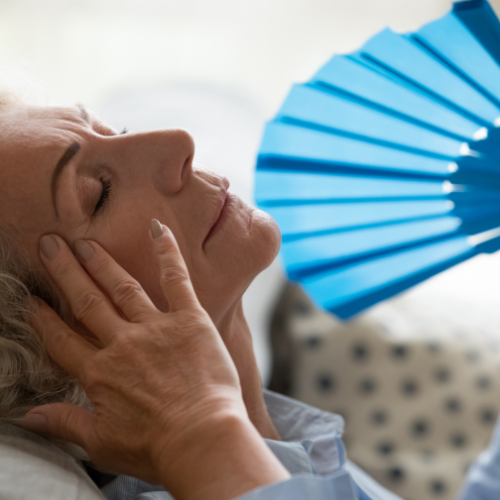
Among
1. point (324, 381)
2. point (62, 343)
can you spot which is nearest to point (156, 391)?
point (62, 343)

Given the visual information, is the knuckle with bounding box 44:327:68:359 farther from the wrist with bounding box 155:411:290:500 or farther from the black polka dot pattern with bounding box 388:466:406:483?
the black polka dot pattern with bounding box 388:466:406:483

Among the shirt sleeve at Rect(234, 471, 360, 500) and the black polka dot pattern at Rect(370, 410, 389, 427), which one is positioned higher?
the shirt sleeve at Rect(234, 471, 360, 500)

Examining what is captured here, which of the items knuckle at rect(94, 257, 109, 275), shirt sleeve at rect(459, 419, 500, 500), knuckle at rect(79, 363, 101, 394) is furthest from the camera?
shirt sleeve at rect(459, 419, 500, 500)

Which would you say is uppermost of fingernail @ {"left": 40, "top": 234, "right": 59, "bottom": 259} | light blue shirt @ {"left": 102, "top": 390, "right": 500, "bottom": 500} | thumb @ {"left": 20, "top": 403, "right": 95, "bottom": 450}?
fingernail @ {"left": 40, "top": 234, "right": 59, "bottom": 259}

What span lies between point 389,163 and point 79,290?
78cm

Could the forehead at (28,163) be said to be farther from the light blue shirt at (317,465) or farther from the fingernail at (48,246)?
the light blue shirt at (317,465)

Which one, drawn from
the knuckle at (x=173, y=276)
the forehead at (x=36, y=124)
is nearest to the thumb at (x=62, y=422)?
the knuckle at (x=173, y=276)

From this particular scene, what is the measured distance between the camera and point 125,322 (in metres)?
0.72

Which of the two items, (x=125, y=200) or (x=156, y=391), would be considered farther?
(x=125, y=200)

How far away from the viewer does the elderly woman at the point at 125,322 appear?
60 centimetres

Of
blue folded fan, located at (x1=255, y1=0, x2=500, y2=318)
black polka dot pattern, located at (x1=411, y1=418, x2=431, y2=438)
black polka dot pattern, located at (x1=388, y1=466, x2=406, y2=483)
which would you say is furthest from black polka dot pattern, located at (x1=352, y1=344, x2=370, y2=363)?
blue folded fan, located at (x1=255, y1=0, x2=500, y2=318)

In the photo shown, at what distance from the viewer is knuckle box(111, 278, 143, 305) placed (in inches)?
29.6

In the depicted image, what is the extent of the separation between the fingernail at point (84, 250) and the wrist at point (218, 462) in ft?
1.19

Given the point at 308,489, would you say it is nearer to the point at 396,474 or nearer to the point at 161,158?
the point at 161,158
